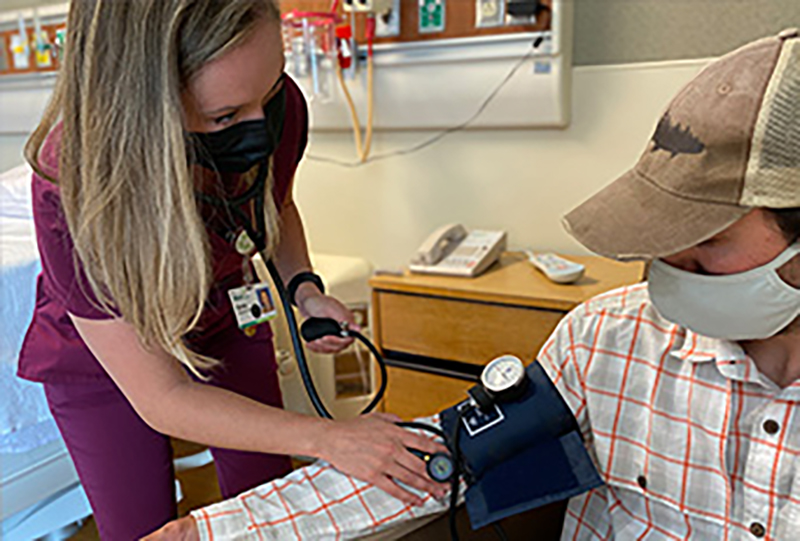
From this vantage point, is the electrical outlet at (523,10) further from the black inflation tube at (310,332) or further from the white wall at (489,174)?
the black inflation tube at (310,332)

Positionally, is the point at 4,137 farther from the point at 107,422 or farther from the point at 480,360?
the point at 480,360

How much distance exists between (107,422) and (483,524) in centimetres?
58

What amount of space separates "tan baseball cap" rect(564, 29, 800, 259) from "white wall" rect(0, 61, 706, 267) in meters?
1.28

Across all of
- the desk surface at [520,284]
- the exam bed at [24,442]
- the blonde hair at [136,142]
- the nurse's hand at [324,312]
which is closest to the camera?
the blonde hair at [136,142]

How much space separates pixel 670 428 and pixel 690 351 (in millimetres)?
102

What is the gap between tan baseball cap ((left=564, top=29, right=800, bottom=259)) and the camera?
2.24ft

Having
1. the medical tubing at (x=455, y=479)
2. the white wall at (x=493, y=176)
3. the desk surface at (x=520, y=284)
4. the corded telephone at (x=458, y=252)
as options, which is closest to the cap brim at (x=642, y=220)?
the medical tubing at (x=455, y=479)

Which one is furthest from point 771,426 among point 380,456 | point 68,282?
point 68,282

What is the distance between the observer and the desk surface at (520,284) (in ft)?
5.68

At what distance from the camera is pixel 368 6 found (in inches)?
82.5

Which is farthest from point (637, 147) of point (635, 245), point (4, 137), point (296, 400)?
point (4, 137)

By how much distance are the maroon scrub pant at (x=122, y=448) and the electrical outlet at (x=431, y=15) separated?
1.31 metres

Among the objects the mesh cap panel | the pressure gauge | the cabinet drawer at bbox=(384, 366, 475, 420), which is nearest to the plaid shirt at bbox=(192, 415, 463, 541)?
the pressure gauge

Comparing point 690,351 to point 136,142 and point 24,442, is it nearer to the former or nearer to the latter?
point 136,142
